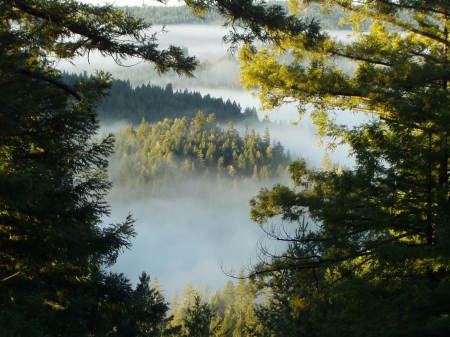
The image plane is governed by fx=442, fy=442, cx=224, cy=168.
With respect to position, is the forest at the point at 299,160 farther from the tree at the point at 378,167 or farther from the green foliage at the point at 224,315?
the green foliage at the point at 224,315

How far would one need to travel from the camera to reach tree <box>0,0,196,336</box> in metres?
5.62

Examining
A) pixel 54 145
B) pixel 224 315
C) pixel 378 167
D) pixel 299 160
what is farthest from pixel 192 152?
pixel 378 167

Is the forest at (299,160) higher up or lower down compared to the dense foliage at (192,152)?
lower down

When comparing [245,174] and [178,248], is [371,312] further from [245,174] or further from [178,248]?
[178,248]

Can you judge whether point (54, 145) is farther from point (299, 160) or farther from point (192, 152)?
point (192, 152)

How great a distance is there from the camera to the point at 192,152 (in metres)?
183

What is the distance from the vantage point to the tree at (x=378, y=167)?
5.71 metres

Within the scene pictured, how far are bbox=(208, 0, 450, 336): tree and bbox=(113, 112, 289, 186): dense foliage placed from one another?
16845cm

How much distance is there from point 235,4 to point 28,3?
113 inches

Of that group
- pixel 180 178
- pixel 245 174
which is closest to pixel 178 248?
pixel 180 178

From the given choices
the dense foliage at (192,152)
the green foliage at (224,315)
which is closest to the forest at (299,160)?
the green foliage at (224,315)

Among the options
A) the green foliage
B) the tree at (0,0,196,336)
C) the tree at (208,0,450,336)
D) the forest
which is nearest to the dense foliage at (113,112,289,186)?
the green foliage

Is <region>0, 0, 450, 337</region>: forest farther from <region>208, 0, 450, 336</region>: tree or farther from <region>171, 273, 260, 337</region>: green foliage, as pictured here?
<region>171, 273, 260, 337</region>: green foliage

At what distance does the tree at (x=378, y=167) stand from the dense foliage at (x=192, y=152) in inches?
6632
